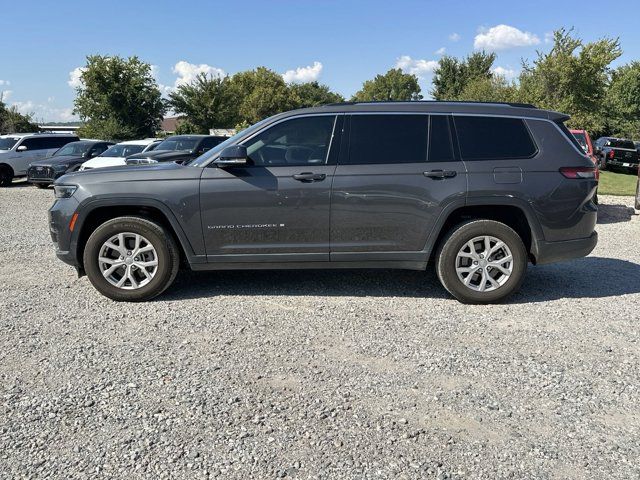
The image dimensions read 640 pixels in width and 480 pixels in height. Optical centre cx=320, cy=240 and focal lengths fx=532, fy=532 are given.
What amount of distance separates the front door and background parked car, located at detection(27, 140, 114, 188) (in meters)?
12.9

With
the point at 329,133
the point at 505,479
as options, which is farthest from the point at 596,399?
the point at 329,133

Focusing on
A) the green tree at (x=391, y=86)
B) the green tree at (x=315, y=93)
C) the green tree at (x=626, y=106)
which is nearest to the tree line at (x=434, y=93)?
the green tree at (x=626, y=106)

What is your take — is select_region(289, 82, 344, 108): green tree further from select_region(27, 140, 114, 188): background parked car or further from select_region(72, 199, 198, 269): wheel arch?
select_region(72, 199, 198, 269): wheel arch

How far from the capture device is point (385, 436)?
2934mm

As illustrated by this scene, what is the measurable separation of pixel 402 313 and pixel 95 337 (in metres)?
2.66

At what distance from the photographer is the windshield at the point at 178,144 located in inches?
600

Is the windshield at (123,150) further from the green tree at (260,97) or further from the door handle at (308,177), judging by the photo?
the green tree at (260,97)

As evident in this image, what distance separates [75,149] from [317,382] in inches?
670

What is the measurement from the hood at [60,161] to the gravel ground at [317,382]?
12.1m

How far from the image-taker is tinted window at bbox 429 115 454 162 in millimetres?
5125

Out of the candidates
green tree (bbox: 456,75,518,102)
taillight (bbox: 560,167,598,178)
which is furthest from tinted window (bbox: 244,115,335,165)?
green tree (bbox: 456,75,518,102)

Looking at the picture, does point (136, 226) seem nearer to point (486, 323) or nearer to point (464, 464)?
point (486, 323)

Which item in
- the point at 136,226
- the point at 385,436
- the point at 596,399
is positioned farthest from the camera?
the point at 136,226

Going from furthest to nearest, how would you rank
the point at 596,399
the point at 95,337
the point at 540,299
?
the point at 540,299
the point at 95,337
the point at 596,399
